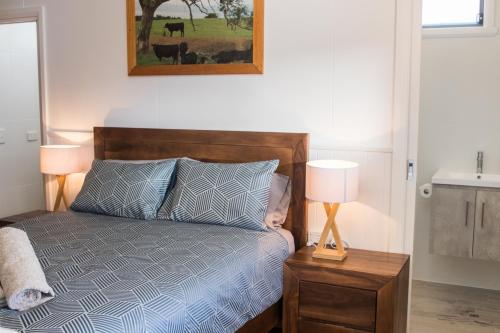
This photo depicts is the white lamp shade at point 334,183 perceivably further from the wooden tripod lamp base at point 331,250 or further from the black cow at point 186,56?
the black cow at point 186,56

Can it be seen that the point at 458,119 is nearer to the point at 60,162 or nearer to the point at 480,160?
the point at 480,160

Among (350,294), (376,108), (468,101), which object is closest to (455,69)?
(468,101)

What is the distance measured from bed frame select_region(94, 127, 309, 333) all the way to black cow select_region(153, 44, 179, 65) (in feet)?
1.50

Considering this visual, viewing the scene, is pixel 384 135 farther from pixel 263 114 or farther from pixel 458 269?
pixel 458 269

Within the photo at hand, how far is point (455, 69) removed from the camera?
4082 mm

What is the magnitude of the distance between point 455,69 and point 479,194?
0.94 metres

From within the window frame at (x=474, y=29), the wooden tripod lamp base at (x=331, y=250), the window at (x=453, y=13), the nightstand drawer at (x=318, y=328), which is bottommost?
the nightstand drawer at (x=318, y=328)

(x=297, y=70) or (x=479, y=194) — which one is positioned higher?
(x=297, y=70)

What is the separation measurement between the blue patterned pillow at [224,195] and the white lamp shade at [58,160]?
3.04 feet

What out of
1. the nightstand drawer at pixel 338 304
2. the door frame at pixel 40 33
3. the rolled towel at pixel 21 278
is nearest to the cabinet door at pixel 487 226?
the nightstand drawer at pixel 338 304

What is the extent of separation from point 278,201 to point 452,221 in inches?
55.3

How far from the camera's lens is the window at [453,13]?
405 centimetres

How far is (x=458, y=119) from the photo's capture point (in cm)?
411

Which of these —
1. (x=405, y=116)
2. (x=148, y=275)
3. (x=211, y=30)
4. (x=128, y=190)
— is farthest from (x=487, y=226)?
(x=148, y=275)
